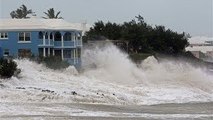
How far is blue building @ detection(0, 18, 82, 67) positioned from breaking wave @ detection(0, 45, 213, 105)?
2391 millimetres

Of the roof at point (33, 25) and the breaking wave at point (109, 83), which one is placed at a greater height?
the roof at point (33, 25)

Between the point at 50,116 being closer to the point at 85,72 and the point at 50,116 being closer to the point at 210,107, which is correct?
the point at 210,107

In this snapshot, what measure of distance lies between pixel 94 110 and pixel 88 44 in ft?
135

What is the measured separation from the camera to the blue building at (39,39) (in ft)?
195

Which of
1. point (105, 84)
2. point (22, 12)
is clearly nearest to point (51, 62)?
point (105, 84)

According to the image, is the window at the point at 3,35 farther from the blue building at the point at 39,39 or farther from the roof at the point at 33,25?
the roof at the point at 33,25

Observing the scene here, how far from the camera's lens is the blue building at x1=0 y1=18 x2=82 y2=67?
59.3 metres


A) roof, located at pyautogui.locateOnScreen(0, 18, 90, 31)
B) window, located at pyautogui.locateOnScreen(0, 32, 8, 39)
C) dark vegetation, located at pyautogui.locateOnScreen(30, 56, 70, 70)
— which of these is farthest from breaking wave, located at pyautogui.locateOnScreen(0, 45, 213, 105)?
window, located at pyautogui.locateOnScreen(0, 32, 8, 39)

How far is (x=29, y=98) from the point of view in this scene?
30172 millimetres

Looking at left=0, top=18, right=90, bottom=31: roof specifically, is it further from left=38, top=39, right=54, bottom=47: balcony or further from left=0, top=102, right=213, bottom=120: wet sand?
left=0, top=102, right=213, bottom=120: wet sand

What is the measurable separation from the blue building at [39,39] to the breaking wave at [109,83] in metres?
2.39

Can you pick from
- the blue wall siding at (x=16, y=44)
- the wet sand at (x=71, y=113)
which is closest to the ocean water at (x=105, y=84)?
the wet sand at (x=71, y=113)

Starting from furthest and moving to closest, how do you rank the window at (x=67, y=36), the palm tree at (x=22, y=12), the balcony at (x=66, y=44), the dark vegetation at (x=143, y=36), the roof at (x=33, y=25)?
1. the palm tree at (x=22, y=12)
2. the dark vegetation at (x=143, y=36)
3. the window at (x=67, y=36)
4. the balcony at (x=66, y=44)
5. the roof at (x=33, y=25)

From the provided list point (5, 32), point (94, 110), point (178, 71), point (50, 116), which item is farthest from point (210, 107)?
point (5, 32)
